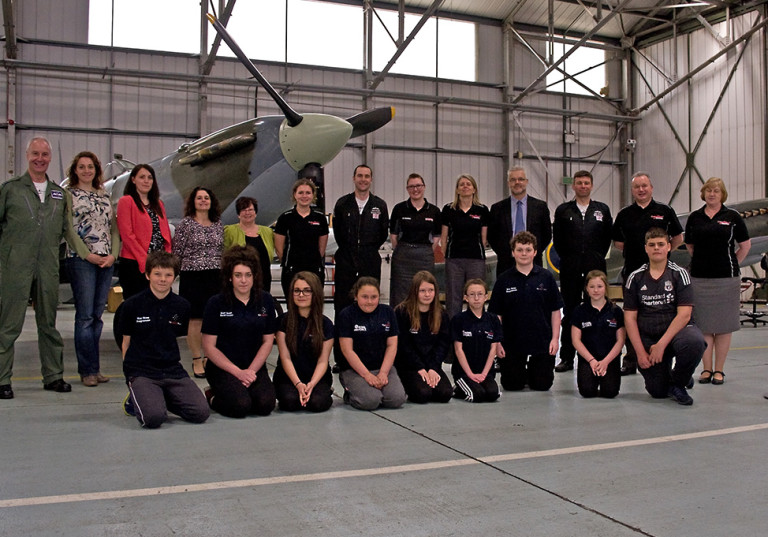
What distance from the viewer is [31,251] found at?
13.8ft

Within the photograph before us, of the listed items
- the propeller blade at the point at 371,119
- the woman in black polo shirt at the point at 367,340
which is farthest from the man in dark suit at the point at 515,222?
the propeller blade at the point at 371,119

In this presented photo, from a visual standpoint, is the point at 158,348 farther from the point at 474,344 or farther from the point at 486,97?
the point at 486,97

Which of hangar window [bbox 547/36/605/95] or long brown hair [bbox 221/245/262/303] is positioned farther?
hangar window [bbox 547/36/605/95]

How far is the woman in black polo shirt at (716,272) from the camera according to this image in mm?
4816

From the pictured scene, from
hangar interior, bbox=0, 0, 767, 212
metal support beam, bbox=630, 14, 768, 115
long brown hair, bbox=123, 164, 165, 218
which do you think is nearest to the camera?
long brown hair, bbox=123, 164, 165, 218

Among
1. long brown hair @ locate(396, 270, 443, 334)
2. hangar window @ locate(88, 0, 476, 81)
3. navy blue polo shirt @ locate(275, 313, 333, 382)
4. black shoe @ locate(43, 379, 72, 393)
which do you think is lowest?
black shoe @ locate(43, 379, 72, 393)

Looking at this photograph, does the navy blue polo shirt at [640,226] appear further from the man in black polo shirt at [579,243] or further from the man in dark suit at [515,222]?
the man in dark suit at [515,222]

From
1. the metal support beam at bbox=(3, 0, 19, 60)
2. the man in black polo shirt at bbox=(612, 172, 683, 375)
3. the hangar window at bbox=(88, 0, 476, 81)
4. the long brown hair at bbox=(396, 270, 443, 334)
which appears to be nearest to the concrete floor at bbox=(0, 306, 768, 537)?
the long brown hair at bbox=(396, 270, 443, 334)

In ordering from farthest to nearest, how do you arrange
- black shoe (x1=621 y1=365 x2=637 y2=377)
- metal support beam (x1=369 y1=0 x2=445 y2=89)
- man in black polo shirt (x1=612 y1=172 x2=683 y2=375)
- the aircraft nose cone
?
1. metal support beam (x1=369 y1=0 x2=445 y2=89)
2. the aircraft nose cone
3. black shoe (x1=621 y1=365 x2=637 y2=377)
4. man in black polo shirt (x1=612 y1=172 x2=683 y2=375)

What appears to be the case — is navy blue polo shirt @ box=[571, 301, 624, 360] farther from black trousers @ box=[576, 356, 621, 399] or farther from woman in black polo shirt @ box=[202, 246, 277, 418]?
woman in black polo shirt @ box=[202, 246, 277, 418]

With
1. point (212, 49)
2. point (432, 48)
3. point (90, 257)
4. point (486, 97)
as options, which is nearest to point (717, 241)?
point (90, 257)

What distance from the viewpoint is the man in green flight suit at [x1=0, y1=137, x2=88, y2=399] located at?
4.16 metres

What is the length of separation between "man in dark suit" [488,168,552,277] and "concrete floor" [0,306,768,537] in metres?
1.58

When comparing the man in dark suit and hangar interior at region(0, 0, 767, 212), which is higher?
hangar interior at region(0, 0, 767, 212)
